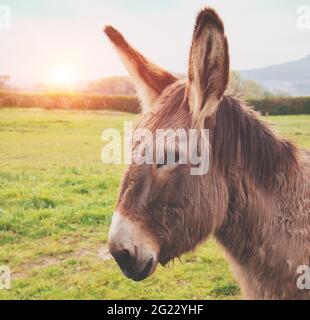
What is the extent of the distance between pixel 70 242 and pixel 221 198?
13.6 ft

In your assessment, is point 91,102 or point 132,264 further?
point 91,102

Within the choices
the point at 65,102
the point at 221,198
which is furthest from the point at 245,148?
the point at 65,102

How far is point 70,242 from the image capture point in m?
6.00

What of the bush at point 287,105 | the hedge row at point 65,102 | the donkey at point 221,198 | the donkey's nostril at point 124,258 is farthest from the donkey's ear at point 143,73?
the bush at point 287,105

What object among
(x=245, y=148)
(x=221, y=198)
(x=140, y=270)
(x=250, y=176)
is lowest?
(x=140, y=270)

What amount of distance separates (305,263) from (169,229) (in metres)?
0.79

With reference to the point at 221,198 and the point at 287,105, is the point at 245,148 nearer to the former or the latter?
the point at 221,198

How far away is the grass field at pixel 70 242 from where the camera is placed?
480 centimetres

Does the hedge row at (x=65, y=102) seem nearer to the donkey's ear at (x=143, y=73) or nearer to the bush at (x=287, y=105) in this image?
the bush at (x=287, y=105)

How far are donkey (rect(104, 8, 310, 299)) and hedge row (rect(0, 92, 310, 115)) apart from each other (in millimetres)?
13940

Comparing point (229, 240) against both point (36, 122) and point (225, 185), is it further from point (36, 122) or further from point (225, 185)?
point (36, 122)

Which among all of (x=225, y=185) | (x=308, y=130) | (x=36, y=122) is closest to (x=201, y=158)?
(x=225, y=185)

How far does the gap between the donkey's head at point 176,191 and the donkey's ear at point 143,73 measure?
21cm

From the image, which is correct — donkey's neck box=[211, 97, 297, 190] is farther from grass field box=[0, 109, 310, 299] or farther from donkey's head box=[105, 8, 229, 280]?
grass field box=[0, 109, 310, 299]
